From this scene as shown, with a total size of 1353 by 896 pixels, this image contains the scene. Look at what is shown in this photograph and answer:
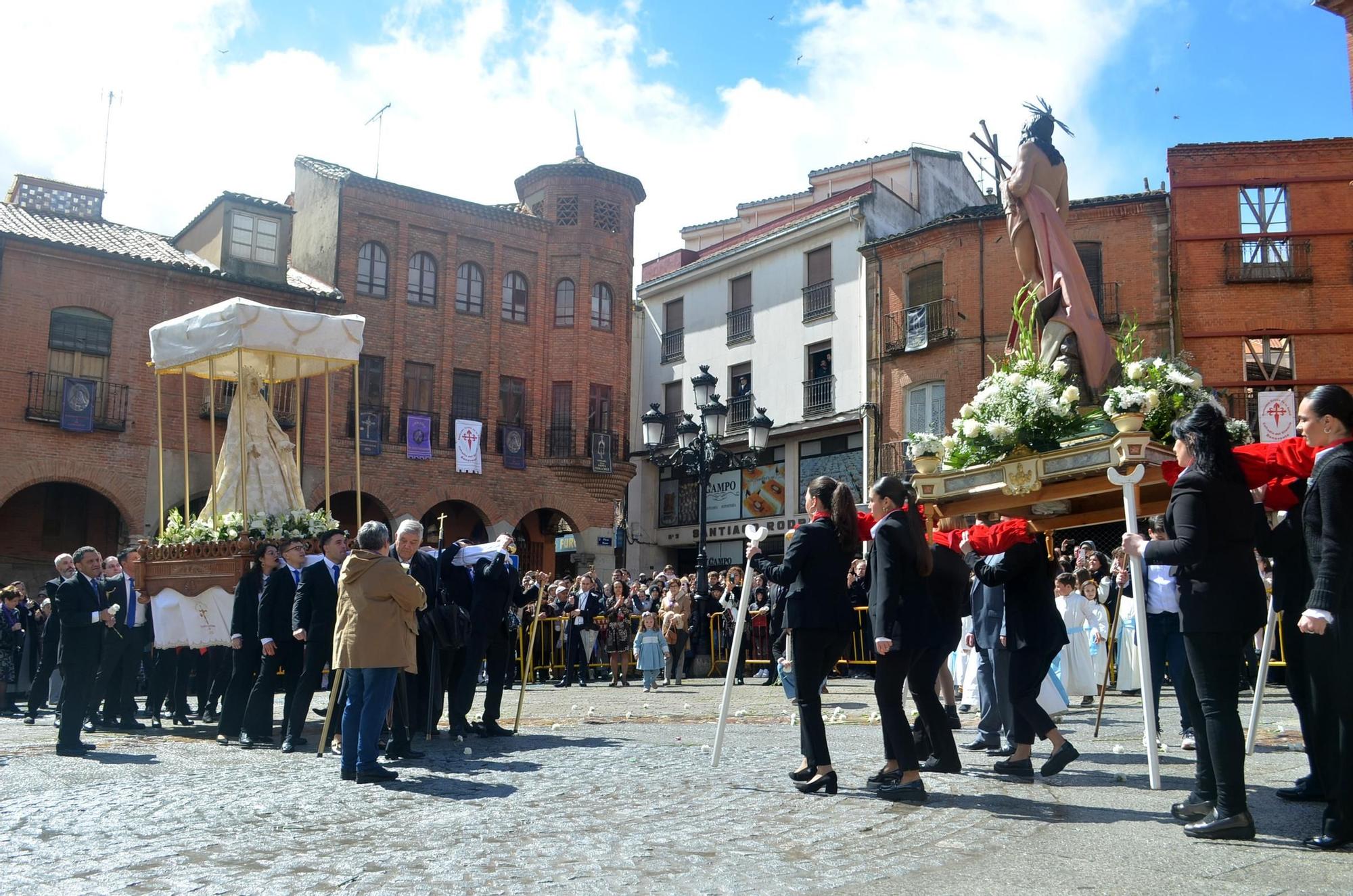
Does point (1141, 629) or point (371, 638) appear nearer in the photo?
point (1141, 629)

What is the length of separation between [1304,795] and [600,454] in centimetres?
2935

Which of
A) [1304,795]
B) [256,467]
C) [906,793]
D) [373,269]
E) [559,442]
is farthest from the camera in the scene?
[559,442]

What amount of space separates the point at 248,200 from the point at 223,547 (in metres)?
22.3

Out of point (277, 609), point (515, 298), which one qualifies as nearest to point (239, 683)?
point (277, 609)

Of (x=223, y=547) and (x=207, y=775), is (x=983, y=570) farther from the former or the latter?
(x=223, y=547)

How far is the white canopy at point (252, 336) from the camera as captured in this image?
526 inches

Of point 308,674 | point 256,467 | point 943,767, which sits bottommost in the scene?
point 943,767

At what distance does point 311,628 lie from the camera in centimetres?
1001

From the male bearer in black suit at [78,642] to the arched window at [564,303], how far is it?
25514 mm

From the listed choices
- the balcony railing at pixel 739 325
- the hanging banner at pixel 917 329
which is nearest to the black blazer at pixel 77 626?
the hanging banner at pixel 917 329

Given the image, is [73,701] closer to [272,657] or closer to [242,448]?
[272,657]

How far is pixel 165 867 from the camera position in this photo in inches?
207

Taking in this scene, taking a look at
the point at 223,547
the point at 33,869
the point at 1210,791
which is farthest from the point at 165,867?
the point at 223,547

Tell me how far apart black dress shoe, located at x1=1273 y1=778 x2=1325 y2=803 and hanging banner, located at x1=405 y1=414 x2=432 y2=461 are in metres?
28.0
